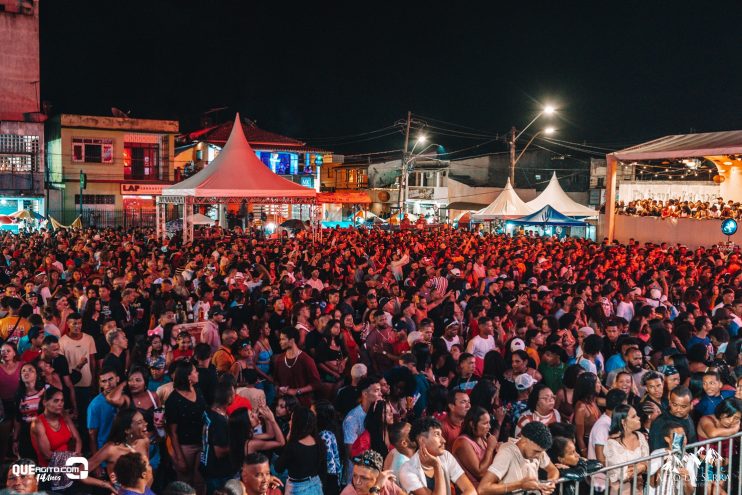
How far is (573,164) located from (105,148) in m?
31.5

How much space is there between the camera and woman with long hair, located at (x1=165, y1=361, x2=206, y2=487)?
5.08m

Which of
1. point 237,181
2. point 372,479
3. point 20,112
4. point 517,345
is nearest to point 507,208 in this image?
point 237,181

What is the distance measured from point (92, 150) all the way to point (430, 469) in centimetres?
3662

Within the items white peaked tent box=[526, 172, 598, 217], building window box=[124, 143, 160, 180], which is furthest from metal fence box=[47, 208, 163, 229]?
white peaked tent box=[526, 172, 598, 217]

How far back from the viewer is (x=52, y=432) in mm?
4840

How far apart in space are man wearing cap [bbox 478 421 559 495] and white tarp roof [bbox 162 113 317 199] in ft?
48.2

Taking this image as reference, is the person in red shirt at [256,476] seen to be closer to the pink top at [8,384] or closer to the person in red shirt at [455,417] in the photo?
the person in red shirt at [455,417]

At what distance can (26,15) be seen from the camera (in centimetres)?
3850

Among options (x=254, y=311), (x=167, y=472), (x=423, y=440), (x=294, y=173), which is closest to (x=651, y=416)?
(x=423, y=440)

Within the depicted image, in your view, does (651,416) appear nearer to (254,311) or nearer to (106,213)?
(254,311)

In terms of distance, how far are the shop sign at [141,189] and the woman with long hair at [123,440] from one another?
113 feet

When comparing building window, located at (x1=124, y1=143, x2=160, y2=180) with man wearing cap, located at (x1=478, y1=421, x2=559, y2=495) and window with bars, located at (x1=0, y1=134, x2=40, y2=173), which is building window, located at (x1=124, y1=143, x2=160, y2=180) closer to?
window with bars, located at (x1=0, y1=134, x2=40, y2=173)

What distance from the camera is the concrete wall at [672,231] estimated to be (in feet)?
72.8

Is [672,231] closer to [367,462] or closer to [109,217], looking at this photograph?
[367,462]
